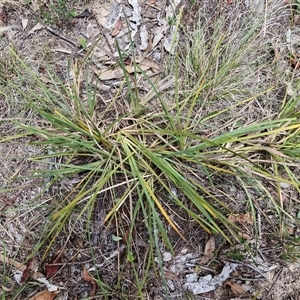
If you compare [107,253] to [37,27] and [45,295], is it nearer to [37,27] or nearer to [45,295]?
[45,295]

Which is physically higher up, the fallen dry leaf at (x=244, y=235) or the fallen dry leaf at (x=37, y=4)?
the fallen dry leaf at (x=37, y=4)

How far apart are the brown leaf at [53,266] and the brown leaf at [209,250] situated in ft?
2.44

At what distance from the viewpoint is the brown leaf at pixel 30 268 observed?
1.84 metres

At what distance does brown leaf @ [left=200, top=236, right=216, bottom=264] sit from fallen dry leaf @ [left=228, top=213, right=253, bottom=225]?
0.14m

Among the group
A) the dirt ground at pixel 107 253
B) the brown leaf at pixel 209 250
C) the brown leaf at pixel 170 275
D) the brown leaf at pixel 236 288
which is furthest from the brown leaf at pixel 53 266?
the brown leaf at pixel 236 288

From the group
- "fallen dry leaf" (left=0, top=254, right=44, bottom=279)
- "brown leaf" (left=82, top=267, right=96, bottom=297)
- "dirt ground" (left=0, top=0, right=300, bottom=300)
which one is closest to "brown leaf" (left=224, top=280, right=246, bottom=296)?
"dirt ground" (left=0, top=0, right=300, bottom=300)

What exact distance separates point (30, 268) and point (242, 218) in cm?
113

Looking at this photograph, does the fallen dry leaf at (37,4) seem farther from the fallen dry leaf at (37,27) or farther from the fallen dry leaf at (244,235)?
the fallen dry leaf at (244,235)

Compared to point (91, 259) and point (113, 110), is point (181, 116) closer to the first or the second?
point (113, 110)

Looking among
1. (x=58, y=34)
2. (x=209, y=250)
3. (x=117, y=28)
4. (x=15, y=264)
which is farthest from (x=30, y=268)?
(x=117, y=28)

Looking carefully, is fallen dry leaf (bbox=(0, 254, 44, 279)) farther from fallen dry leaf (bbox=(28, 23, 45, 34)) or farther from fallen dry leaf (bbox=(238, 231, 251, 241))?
fallen dry leaf (bbox=(28, 23, 45, 34))

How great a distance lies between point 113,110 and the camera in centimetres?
196

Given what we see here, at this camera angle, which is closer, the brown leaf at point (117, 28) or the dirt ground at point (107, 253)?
the dirt ground at point (107, 253)

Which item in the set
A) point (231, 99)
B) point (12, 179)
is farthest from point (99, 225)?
point (231, 99)
